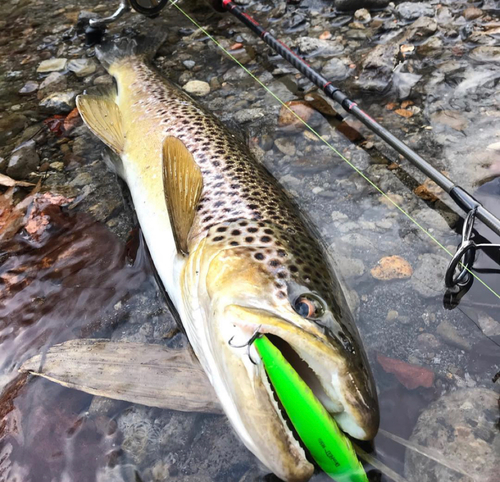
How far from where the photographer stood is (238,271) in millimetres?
2154

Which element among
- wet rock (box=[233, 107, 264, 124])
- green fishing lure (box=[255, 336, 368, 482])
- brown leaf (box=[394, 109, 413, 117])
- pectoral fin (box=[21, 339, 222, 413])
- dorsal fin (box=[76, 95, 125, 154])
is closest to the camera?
green fishing lure (box=[255, 336, 368, 482])

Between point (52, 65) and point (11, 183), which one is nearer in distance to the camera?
point (11, 183)

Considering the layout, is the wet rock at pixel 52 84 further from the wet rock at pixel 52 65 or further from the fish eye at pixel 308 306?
the fish eye at pixel 308 306

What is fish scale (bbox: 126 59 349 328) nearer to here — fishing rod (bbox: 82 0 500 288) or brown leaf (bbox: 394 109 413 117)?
fishing rod (bbox: 82 0 500 288)

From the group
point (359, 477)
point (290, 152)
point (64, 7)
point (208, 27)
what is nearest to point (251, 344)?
point (359, 477)

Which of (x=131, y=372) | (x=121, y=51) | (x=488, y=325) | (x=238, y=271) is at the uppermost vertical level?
(x=121, y=51)

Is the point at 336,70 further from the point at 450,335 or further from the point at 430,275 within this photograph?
the point at 450,335

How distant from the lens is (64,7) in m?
6.31

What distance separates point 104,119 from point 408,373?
3.20 m

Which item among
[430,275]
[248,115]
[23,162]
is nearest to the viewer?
[430,275]

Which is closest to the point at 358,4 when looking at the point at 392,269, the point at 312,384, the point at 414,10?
the point at 414,10

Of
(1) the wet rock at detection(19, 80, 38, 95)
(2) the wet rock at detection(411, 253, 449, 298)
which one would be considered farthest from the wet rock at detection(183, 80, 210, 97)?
(2) the wet rock at detection(411, 253, 449, 298)

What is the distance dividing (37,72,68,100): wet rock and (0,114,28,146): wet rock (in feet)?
1.40

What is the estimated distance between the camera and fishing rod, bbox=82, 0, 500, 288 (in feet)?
8.32
